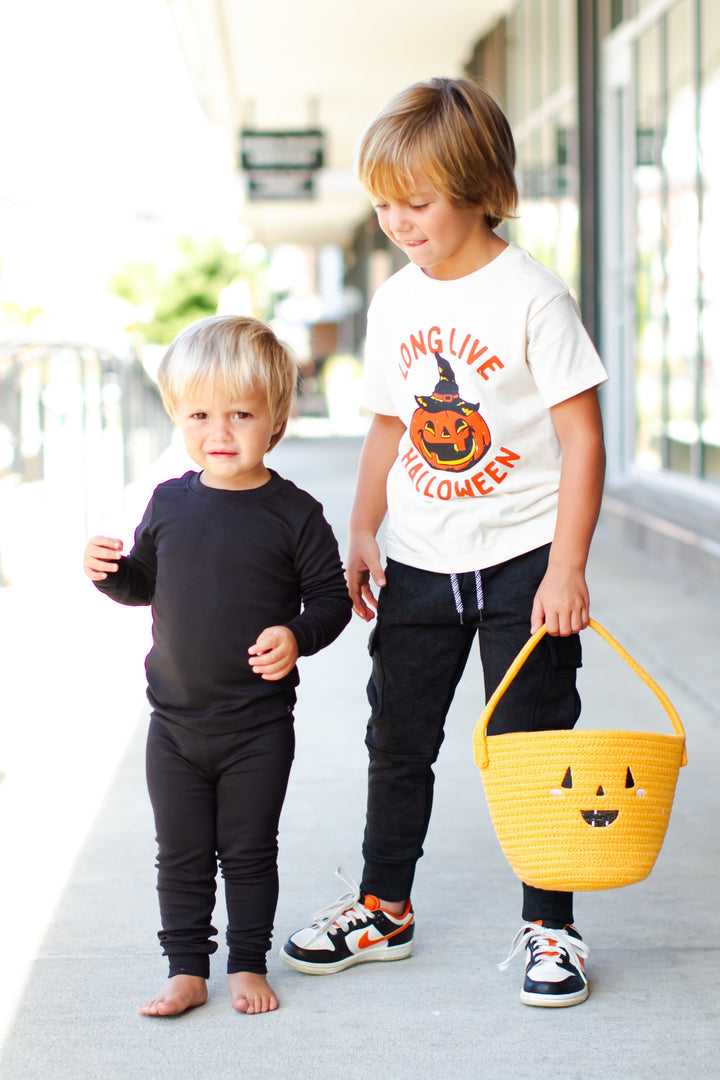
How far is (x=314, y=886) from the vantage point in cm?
269

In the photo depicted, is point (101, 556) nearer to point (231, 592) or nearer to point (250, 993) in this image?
point (231, 592)

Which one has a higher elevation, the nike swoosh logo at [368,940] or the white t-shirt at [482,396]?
the white t-shirt at [482,396]

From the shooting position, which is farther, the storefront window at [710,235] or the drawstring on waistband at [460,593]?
the storefront window at [710,235]

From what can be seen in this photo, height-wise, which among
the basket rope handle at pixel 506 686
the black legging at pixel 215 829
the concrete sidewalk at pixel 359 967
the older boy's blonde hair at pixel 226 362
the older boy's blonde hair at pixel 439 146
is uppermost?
the older boy's blonde hair at pixel 439 146

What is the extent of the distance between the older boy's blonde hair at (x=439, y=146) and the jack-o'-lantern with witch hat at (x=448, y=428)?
0.29m

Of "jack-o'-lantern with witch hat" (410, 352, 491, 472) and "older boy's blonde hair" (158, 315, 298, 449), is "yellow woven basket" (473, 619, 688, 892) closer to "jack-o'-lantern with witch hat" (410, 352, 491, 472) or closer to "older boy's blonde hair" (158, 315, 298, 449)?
"jack-o'-lantern with witch hat" (410, 352, 491, 472)

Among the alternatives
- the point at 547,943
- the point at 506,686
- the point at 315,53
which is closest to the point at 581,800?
the point at 506,686

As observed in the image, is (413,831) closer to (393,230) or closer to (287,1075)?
(287,1075)

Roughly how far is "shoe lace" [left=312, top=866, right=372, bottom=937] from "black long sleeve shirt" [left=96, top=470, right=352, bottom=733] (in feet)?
1.50

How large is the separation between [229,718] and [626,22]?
7.71 metres

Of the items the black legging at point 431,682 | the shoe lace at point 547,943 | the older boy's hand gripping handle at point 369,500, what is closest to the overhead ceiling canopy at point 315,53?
the older boy's hand gripping handle at point 369,500

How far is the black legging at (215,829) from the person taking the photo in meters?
2.15

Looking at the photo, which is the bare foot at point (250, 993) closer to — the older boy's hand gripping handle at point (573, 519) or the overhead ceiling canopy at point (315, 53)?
the older boy's hand gripping handle at point (573, 519)

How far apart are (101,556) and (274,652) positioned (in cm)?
35
